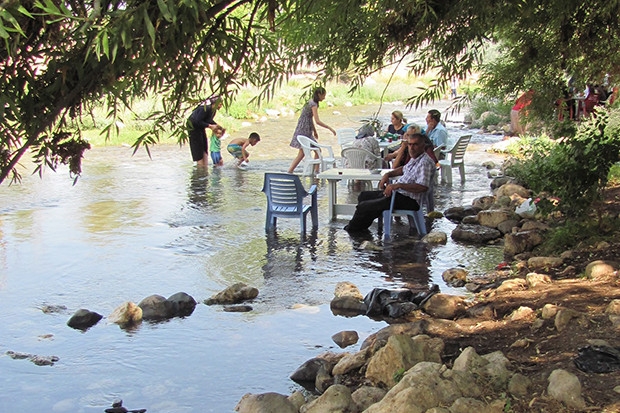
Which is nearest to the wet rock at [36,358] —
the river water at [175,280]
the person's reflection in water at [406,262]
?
the river water at [175,280]

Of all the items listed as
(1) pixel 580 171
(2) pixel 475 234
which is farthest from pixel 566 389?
(2) pixel 475 234

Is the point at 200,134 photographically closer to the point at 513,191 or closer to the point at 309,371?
the point at 513,191

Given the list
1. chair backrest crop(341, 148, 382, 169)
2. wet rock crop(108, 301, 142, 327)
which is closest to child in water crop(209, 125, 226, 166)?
chair backrest crop(341, 148, 382, 169)

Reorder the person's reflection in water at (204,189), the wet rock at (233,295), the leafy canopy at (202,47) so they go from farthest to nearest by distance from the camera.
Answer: the person's reflection in water at (204,189) → the wet rock at (233,295) → the leafy canopy at (202,47)

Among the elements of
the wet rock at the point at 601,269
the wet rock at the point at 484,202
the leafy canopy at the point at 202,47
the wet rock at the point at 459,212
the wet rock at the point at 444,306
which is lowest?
the wet rock at the point at 444,306

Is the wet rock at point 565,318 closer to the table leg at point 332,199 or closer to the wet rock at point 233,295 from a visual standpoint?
the wet rock at point 233,295

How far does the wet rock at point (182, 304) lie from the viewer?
26.9ft

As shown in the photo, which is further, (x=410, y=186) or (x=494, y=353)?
(x=410, y=186)

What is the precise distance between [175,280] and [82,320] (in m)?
1.60

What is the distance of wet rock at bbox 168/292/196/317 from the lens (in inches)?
323

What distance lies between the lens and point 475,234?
10906 mm

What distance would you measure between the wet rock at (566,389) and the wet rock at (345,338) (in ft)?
7.68

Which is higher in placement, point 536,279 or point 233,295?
point 536,279

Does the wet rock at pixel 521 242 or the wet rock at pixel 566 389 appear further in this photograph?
the wet rock at pixel 521 242
